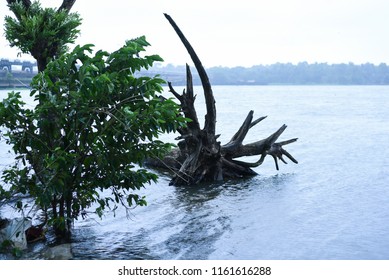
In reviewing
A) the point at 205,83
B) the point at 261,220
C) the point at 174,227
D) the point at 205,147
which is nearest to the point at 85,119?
the point at 174,227

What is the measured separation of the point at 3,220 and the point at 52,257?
1433mm

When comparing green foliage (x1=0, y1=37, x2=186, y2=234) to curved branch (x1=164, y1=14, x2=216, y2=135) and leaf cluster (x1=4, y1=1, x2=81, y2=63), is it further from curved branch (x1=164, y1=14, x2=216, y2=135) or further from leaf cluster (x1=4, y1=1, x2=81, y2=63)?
curved branch (x1=164, y1=14, x2=216, y2=135)

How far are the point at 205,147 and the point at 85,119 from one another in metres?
5.34

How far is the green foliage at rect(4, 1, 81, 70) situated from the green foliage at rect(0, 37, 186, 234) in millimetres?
1760

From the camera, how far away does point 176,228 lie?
33.3 feet

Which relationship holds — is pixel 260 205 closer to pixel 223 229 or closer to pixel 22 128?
pixel 223 229

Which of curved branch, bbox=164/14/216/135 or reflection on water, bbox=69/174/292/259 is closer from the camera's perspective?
reflection on water, bbox=69/174/292/259

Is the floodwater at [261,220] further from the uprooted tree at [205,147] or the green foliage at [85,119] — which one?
the green foliage at [85,119]

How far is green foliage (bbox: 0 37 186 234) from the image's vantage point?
8.09 m

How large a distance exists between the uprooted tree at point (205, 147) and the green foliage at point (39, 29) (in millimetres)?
2492

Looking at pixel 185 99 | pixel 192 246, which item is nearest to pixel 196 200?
pixel 185 99

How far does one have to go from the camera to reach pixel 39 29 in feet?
32.7

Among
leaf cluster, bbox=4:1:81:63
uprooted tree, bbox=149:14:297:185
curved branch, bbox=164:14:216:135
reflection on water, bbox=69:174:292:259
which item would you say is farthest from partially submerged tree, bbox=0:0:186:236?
curved branch, bbox=164:14:216:135

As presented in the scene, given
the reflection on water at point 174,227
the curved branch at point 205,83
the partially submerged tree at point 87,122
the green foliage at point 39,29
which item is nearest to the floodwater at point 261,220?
the reflection on water at point 174,227
